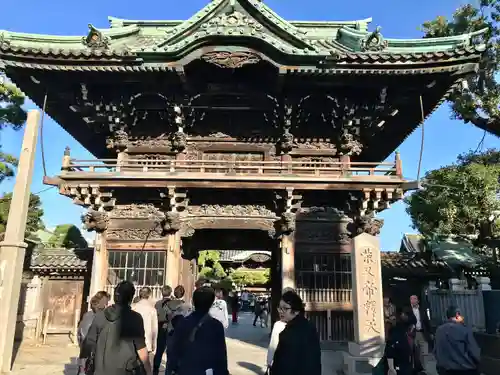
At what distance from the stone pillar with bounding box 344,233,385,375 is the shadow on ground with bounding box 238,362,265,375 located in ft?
6.99

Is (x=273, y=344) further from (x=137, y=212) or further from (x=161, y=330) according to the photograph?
(x=137, y=212)

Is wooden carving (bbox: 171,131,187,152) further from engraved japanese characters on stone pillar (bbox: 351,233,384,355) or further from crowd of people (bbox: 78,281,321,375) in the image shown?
crowd of people (bbox: 78,281,321,375)

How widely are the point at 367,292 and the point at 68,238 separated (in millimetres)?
18480

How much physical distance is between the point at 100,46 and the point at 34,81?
2051mm

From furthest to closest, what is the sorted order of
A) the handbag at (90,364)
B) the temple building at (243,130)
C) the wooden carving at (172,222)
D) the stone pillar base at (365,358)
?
1. the wooden carving at (172,222)
2. the temple building at (243,130)
3. the stone pillar base at (365,358)
4. the handbag at (90,364)

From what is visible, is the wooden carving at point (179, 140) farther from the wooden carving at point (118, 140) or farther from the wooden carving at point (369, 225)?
the wooden carving at point (369, 225)

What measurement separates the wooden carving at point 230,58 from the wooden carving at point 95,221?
5329mm

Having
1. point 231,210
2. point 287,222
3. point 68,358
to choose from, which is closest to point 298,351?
point 287,222

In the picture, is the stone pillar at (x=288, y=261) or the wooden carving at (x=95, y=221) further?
the wooden carving at (x=95, y=221)

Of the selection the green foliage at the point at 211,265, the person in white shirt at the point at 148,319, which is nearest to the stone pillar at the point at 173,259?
the person in white shirt at the point at 148,319

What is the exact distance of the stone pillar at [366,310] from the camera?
952 cm

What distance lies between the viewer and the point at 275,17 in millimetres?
11938

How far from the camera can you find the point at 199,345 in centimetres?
394

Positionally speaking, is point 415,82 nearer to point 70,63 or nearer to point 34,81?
point 70,63
